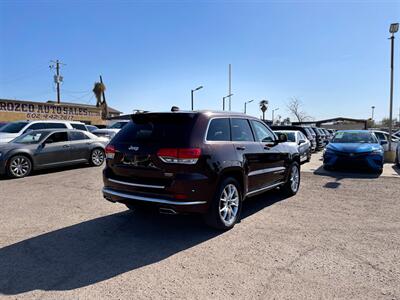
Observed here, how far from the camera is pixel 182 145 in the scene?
412cm

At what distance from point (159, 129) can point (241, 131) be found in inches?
62.4

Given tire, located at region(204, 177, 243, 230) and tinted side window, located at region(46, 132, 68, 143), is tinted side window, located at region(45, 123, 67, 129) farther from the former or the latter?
tire, located at region(204, 177, 243, 230)

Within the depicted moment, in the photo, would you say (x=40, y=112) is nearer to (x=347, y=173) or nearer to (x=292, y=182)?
(x=347, y=173)

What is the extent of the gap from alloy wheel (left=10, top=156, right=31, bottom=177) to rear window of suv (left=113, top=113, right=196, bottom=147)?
6287 millimetres

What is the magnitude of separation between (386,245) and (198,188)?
8.84 ft

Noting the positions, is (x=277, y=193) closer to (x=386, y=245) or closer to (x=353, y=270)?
(x=386, y=245)

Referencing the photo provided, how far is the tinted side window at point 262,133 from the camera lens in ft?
19.0

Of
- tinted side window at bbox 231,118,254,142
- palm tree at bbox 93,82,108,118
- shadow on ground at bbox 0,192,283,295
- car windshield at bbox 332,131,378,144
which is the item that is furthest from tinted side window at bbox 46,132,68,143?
palm tree at bbox 93,82,108,118

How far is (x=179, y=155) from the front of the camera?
4.08 meters

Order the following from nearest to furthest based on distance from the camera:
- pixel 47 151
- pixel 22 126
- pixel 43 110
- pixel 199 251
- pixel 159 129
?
1. pixel 199 251
2. pixel 159 129
3. pixel 47 151
4. pixel 22 126
5. pixel 43 110

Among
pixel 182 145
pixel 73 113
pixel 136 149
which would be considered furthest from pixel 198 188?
pixel 73 113

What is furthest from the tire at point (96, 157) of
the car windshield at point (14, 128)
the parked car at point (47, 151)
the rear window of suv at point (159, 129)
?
the rear window of suv at point (159, 129)

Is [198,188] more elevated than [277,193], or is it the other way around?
[198,188]

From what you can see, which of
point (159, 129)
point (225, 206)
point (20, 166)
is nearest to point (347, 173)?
point (225, 206)
